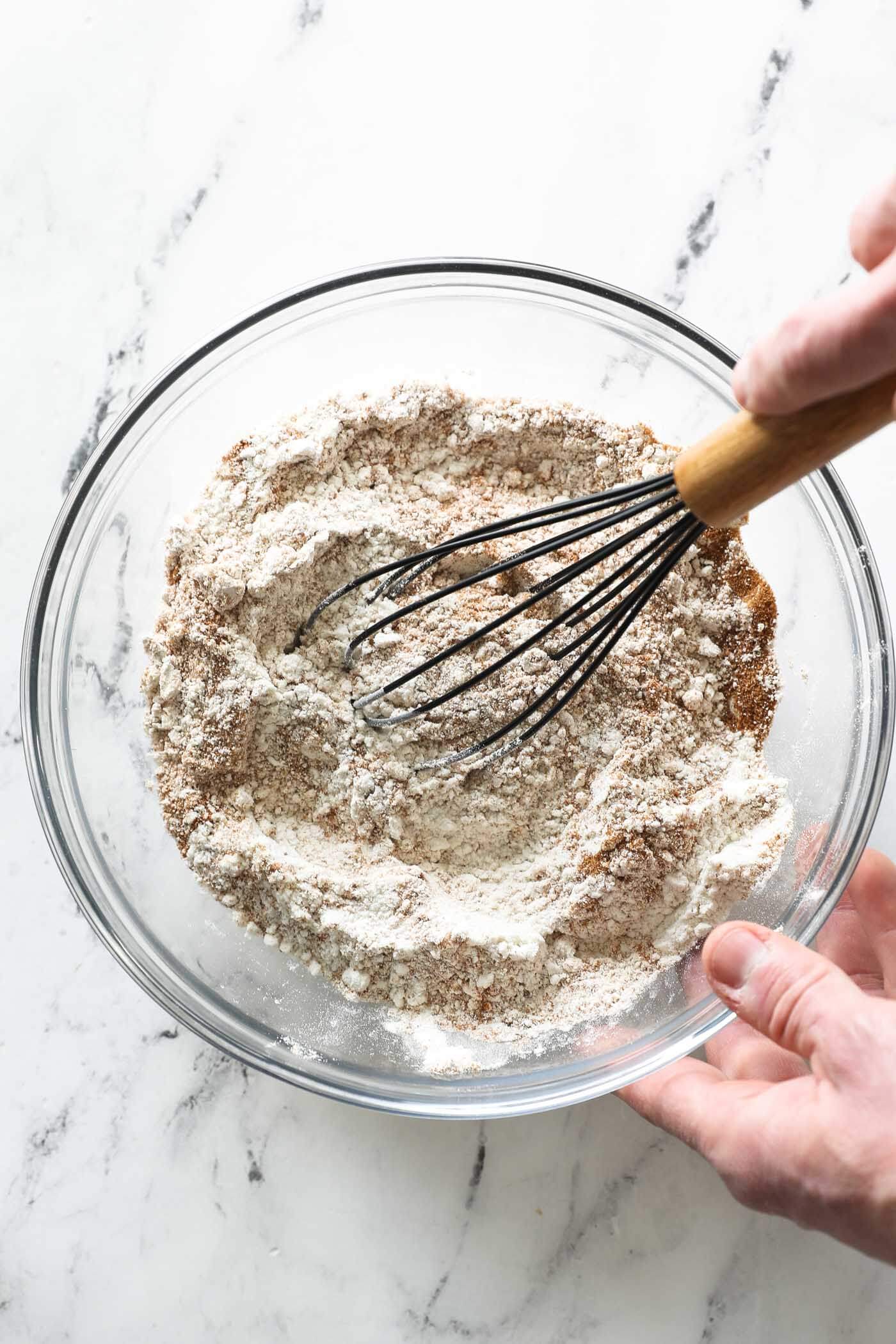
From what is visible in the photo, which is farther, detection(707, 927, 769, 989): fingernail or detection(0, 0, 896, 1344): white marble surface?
detection(0, 0, 896, 1344): white marble surface

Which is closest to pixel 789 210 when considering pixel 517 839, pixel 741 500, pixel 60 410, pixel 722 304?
pixel 722 304

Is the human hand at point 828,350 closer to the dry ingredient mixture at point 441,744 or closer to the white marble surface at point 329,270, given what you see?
the dry ingredient mixture at point 441,744

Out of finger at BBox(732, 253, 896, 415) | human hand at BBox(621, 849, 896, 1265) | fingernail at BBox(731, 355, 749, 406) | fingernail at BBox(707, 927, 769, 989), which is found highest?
fingernail at BBox(731, 355, 749, 406)

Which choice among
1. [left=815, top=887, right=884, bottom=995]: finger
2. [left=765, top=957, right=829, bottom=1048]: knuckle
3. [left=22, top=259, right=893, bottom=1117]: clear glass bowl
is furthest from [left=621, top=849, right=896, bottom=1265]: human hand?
[left=815, top=887, right=884, bottom=995]: finger

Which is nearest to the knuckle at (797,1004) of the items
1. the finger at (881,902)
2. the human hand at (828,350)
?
the finger at (881,902)

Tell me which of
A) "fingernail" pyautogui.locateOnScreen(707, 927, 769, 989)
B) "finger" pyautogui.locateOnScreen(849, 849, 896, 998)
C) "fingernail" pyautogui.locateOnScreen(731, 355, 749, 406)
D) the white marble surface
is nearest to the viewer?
"fingernail" pyautogui.locateOnScreen(731, 355, 749, 406)

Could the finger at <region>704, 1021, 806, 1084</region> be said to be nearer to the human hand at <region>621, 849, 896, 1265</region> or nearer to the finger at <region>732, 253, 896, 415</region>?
the human hand at <region>621, 849, 896, 1265</region>

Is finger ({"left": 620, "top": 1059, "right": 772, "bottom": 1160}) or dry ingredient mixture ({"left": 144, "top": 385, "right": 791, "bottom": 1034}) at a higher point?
dry ingredient mixture ({"left": 144, "top": 385, "right": 791, "bottom": 1034})

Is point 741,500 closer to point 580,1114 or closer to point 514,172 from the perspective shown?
point 514,172

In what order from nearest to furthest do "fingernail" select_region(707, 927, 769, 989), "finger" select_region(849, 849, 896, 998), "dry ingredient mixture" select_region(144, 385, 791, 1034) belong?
"fingernail" select_region(707, 927, 769, 989) < "dry ingredient mixture" select_region(144, 385, 791, 1034) < "finger" select_region(849, 849, 896, 998)
